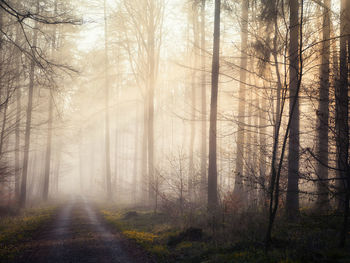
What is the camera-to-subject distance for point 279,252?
544 centimetres

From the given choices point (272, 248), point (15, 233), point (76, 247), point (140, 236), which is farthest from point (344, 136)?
point (15, 233)

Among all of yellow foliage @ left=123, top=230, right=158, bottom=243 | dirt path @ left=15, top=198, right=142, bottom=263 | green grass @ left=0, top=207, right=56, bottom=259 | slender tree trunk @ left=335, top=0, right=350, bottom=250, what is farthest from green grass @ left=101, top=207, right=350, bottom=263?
green grass @ left=0, top=207, right=56, bottom=259

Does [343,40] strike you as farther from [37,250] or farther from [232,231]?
[37,250]

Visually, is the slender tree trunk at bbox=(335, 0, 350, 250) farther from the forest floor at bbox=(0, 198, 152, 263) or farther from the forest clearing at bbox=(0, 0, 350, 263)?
the forest floor at bbox=(0, 198, 152, 263)

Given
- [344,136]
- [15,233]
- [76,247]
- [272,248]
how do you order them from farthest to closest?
[15,233]
[76,247]
[272,248]
[344,136]

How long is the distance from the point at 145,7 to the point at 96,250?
16126 millimetres

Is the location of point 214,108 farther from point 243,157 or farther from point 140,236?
point 140,236

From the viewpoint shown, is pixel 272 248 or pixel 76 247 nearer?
pixel 272 248

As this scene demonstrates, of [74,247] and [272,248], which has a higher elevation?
[272,248]

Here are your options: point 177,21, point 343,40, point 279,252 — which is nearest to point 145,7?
point 177,21

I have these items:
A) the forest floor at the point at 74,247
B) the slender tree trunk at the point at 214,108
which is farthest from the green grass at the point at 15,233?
the slender tree trunk at the point at 214,108

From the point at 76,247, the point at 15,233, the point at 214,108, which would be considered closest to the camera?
the point at 76,247

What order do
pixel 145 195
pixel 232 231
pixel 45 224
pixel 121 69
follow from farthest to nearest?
pixel 121 69 < pixel 145 195 < pixel 45 224 < pixel 232 231

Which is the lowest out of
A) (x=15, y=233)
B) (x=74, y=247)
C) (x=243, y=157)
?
(x=15, y=233)
